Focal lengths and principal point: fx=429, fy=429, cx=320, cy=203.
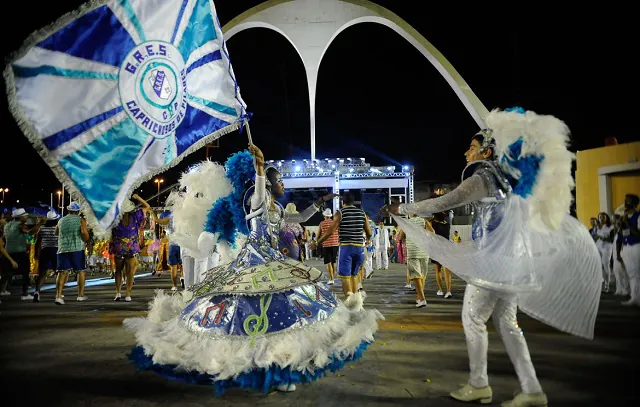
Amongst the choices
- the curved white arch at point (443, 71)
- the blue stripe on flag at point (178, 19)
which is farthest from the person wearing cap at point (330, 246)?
the curved white arch at point (443, 71)

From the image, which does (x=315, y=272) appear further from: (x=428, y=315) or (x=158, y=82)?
(x=428, y=315)

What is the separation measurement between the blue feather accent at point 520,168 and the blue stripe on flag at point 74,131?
296cm

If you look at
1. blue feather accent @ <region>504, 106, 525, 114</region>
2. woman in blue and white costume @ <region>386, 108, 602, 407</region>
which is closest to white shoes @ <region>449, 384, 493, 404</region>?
woman in blue and white costume @ <region>386, 108, 602, 407</region>

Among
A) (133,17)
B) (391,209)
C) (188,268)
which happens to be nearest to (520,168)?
(391,209)

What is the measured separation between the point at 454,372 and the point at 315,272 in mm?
1629

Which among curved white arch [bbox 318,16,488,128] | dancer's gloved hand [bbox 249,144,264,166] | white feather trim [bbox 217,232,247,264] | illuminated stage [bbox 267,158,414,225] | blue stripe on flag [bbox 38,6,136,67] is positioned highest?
curved white arch [bbox 318,16,488,128]

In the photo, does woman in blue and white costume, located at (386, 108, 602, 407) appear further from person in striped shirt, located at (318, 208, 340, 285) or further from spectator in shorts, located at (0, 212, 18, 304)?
spectator in shorts, located at (0, 212, 18, 304)

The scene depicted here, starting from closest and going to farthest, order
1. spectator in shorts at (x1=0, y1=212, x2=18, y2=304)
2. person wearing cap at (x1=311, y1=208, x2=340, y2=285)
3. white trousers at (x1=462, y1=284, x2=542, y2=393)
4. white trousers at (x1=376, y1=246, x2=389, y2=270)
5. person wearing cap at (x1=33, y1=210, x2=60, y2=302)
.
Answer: white trousers at (x1=462, y1=284, x2=542, y2=393), spectator in shorts at (x1=0, y1=212, x2=18, y2=304), person wearing cap at (x1=33, y1=210, x2=60, y2=302), person wearing cap at (x1=311, y1=208, x2=340, y2=285), white trousers at (x1=376, y1=246, x2=389, y2=270)

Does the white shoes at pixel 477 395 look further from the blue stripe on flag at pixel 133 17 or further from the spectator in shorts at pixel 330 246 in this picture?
the spectator in shorts at pixel 330 246

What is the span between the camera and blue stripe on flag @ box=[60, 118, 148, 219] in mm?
2955

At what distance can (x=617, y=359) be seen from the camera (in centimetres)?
438

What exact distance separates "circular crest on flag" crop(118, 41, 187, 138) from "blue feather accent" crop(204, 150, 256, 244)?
657mm

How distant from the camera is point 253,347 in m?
3.07

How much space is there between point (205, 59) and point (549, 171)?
3.04m
